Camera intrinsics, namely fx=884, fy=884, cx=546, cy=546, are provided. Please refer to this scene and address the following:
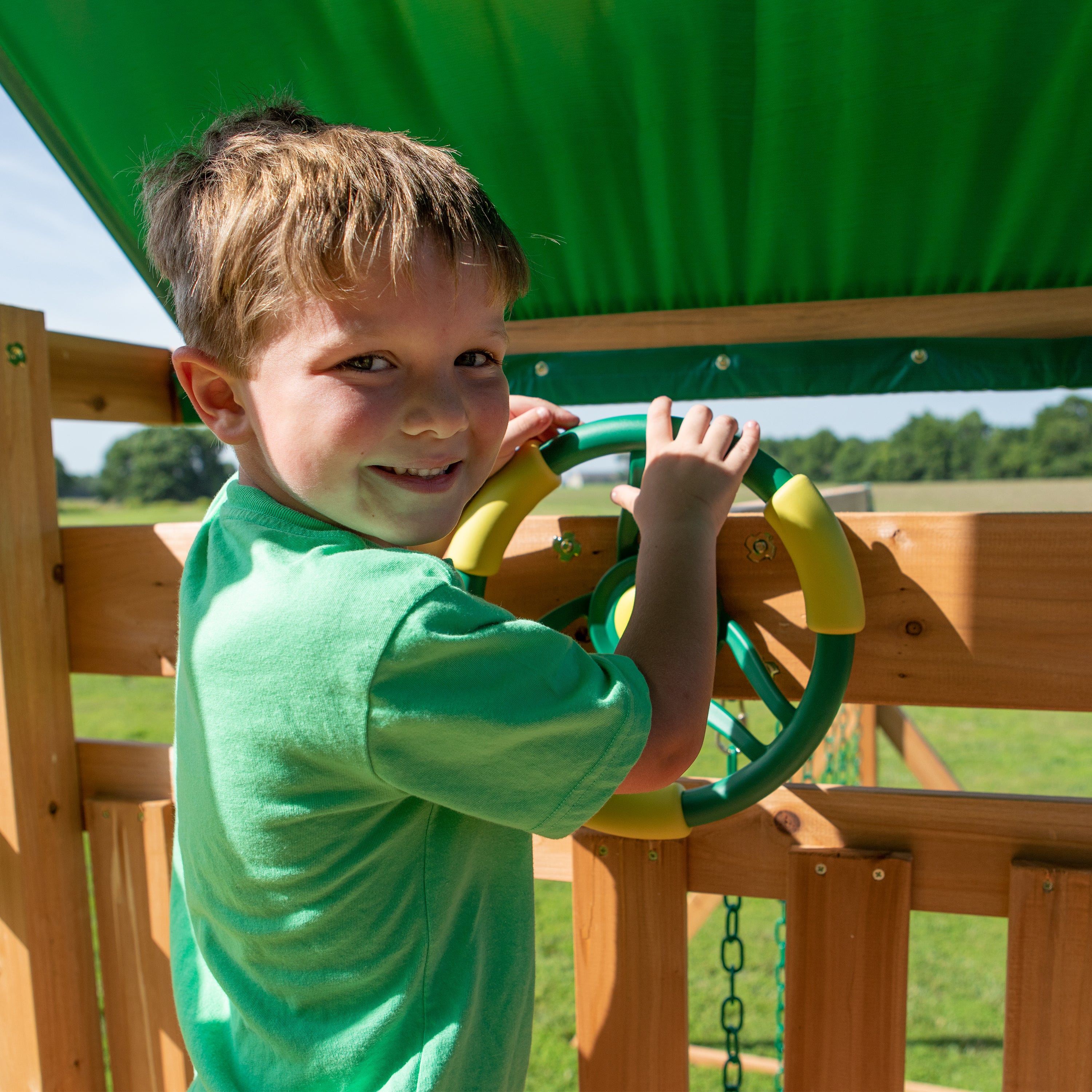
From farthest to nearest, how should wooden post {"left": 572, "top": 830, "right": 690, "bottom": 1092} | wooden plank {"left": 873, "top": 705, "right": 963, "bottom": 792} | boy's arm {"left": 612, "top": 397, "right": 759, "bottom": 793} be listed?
wooden plank {"left": 873, "top": 705, "right": 963, "bottom": 792}
wooden post {"left": 572, "top": 830, "right": 690, "bottom": 1092}
boy's arm {"left": 612, "top": 397, "right": 759, "bottom": 793}

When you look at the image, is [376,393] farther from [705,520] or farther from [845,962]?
[845,962]

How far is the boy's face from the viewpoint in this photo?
75 cm

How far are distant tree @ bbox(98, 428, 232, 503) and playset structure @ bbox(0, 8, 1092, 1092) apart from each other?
28814 millimetres

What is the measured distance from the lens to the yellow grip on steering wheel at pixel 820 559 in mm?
943

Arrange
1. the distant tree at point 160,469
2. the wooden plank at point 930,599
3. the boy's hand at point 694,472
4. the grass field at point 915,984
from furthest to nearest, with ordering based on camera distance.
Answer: the distant tree at point 160,469, the grass field at point 915,984, the wooden plank at point 930,599, the boy's hand at point 694,472

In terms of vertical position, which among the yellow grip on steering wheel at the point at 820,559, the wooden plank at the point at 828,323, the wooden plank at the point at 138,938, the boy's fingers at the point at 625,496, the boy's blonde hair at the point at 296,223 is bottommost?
the wooden plank at the point at 138,938

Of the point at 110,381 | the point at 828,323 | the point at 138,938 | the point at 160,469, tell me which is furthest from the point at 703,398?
the point at 160,469

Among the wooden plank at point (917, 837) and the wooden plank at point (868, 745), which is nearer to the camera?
the wooden plank at point (917, 837)

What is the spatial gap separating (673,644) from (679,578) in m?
0.07

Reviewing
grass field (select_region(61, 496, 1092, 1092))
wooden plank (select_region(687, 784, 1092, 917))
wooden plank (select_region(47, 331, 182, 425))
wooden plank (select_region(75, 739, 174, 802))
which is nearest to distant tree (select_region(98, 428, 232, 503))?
grass field (select_region(61, 496, 1092, 1092))

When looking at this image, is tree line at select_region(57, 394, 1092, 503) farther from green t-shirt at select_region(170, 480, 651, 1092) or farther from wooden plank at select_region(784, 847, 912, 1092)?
green t-shirt at select_region(170, 480, 651, 1092)

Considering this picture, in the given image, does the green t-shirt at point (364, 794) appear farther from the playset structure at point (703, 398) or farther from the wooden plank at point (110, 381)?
the wooden plank at point (110, 381)

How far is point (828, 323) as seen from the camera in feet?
4.88

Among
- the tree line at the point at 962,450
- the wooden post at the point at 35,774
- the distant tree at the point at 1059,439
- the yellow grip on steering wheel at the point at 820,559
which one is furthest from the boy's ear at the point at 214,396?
the distant tree at the point at 1059,439
